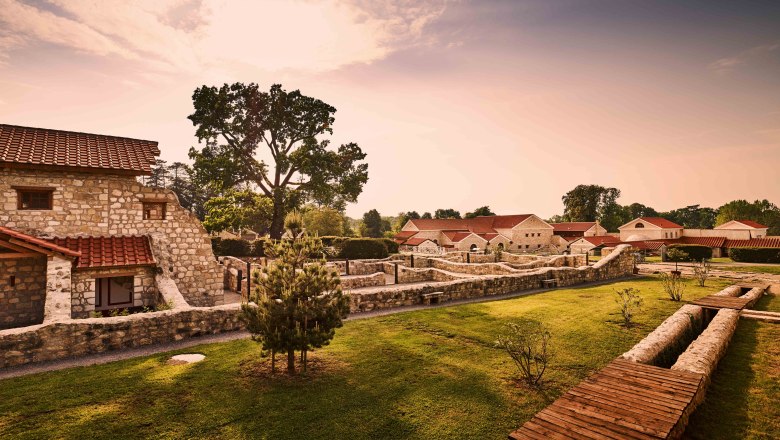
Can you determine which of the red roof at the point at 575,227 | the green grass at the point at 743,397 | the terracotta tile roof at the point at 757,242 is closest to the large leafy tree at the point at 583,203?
the red roof at the point at 575,227

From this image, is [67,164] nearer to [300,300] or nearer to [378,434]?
[300,300]

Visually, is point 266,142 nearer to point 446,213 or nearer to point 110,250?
point 110,250

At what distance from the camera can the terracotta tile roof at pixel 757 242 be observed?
154 ft

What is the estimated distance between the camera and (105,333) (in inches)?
392

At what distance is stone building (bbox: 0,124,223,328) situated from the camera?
12.5 meters

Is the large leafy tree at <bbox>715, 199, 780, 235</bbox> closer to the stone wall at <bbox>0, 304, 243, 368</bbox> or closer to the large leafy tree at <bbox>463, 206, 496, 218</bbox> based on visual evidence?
the large leafy tree at <bbox>463, 206, 496, 218</bbox>

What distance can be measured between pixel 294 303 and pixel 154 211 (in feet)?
37.9

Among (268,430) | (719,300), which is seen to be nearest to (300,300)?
(268,430)

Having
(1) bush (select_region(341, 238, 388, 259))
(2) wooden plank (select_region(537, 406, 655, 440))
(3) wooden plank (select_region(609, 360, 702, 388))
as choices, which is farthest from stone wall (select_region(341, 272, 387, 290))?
(1) bush (select_region(341, 238, 388, 259))

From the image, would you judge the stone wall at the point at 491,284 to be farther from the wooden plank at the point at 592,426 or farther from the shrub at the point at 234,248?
the shrub at the point at 234,248

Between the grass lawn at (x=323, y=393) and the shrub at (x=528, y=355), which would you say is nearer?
the grass lawn at (x=323, y=393)

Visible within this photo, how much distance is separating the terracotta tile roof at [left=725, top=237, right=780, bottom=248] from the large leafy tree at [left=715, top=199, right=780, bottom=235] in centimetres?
7089

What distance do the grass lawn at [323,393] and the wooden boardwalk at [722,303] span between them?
479 centimetres

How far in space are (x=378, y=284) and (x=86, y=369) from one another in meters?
15.3
